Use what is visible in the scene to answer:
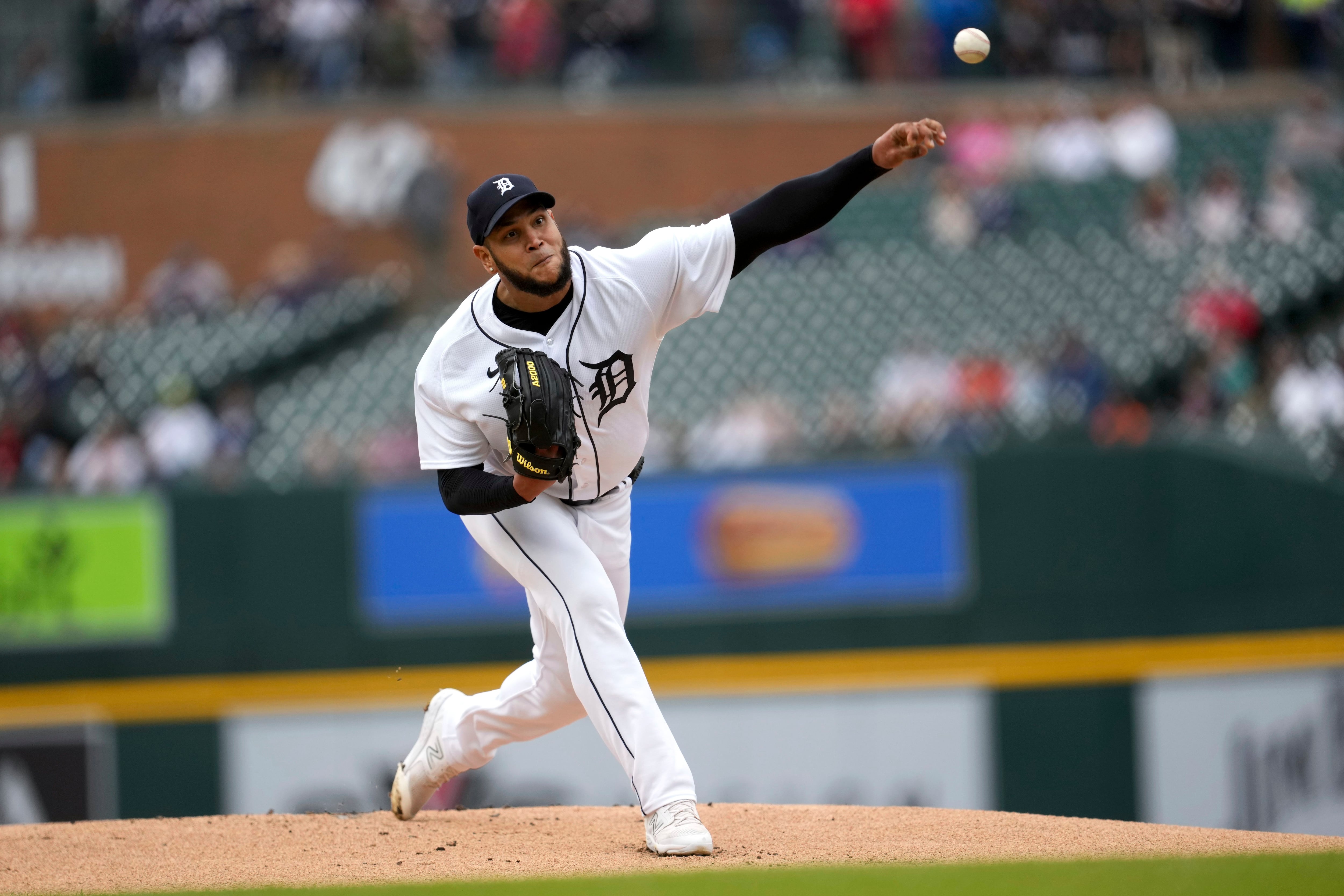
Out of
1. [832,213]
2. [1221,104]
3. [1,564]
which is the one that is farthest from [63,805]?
[1221,104]

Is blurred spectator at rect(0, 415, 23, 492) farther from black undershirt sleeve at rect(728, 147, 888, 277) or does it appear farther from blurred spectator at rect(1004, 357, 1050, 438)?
black undershirt sleeve at rect(728, 147, 888, 277)

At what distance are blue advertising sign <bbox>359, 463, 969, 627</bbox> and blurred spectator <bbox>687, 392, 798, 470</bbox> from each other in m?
0.35

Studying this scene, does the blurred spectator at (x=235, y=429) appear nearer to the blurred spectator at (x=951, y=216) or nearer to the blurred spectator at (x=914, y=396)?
the blurred spectator at (x=914, y=396)

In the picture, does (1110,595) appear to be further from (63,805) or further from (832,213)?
(63,805)

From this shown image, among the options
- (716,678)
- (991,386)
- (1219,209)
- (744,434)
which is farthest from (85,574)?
(1219,209)

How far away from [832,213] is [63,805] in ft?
23.0

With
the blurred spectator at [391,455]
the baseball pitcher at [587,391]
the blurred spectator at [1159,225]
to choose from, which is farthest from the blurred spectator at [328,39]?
the baseball pitcher at [587,391]

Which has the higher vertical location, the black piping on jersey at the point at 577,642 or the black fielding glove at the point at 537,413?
the black fielding glove at the point at 537,413

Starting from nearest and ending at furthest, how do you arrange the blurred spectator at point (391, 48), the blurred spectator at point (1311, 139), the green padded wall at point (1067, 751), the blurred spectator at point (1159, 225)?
the green padded wall at point (1067, 751)
the blurred spectator at point (1159, 225)
the blurred spectator at point (1311, 139)
the blurred spectator at point (391, 48)

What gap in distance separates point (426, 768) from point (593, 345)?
1.66m

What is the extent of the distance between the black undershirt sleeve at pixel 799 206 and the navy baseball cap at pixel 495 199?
22.5 inches

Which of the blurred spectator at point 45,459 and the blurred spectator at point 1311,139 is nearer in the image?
the blurred spectator at point 45,459

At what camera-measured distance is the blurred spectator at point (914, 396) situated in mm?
10180

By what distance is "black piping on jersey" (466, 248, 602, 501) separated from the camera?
4641 mm
